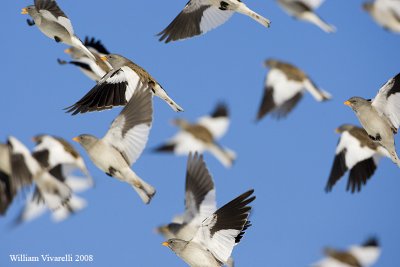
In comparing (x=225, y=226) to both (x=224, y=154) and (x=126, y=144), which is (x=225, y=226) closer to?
(x=224, y=154)

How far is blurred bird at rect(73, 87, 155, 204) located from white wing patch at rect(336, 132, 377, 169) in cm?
280

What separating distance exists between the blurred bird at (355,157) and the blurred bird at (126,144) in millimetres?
2505

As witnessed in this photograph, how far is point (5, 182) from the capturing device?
759 centimetres

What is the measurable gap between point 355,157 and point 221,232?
2429 mm

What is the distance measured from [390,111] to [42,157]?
12.8 ft

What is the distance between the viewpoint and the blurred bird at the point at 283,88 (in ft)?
28.7

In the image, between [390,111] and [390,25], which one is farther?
[390,111]

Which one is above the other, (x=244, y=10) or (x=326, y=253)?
(x=244, y=10)

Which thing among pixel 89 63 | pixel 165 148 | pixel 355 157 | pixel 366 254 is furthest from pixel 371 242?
pixel 89 63

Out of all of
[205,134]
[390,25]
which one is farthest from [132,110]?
[390,25]

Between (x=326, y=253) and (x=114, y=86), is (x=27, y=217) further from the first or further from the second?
(x=326, y=253)

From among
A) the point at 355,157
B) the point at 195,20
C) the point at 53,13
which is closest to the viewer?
the point at 355,157

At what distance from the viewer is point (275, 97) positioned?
8930 mm

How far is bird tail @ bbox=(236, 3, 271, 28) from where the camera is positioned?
399 inches
